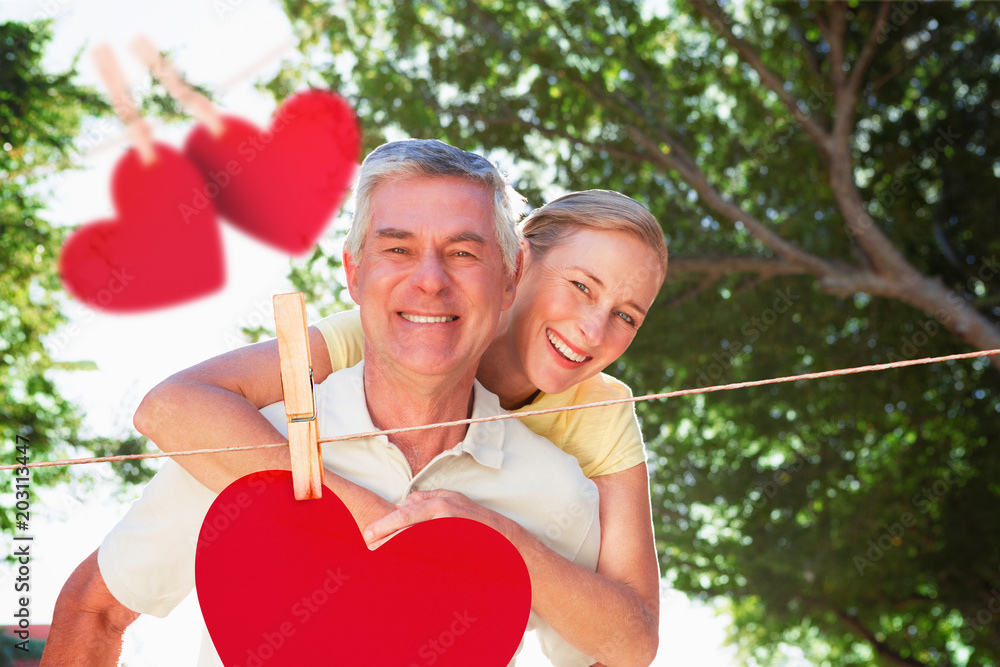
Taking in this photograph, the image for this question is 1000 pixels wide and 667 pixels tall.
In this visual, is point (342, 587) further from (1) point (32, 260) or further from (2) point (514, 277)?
(1) point (32, 260)

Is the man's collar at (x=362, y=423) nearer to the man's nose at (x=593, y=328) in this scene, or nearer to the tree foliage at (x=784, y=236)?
the man's nose at (x=593, y=328)

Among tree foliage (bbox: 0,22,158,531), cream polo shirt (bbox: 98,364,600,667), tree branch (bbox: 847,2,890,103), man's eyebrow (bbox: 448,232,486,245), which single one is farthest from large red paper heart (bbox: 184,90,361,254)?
man's eyebrow (bbox: 448,232,486,245)

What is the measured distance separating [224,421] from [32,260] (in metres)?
5.59

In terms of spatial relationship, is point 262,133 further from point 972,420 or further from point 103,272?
Answer: point 972,420

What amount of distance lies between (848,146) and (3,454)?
579cm

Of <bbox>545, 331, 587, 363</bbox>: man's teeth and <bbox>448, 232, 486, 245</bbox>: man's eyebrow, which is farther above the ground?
<bbox>448, 232, 486, 245</bbox>: man's eyebrow

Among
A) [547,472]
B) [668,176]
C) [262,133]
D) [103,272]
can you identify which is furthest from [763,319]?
[547,472]

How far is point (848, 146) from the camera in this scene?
6.21 m

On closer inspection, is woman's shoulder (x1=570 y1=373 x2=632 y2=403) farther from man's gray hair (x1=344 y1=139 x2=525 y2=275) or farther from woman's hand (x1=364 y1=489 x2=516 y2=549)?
woman's hand (x1=364 y1=489 x2=516 y2=549)

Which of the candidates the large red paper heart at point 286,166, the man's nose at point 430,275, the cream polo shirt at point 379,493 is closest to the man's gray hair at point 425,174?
the man's nose at point 430,275

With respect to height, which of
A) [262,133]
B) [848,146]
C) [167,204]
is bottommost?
[167,204]

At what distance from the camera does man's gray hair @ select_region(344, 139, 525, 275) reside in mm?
1415

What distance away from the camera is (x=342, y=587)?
1.34 metres

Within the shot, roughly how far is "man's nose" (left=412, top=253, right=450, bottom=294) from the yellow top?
471 mm
